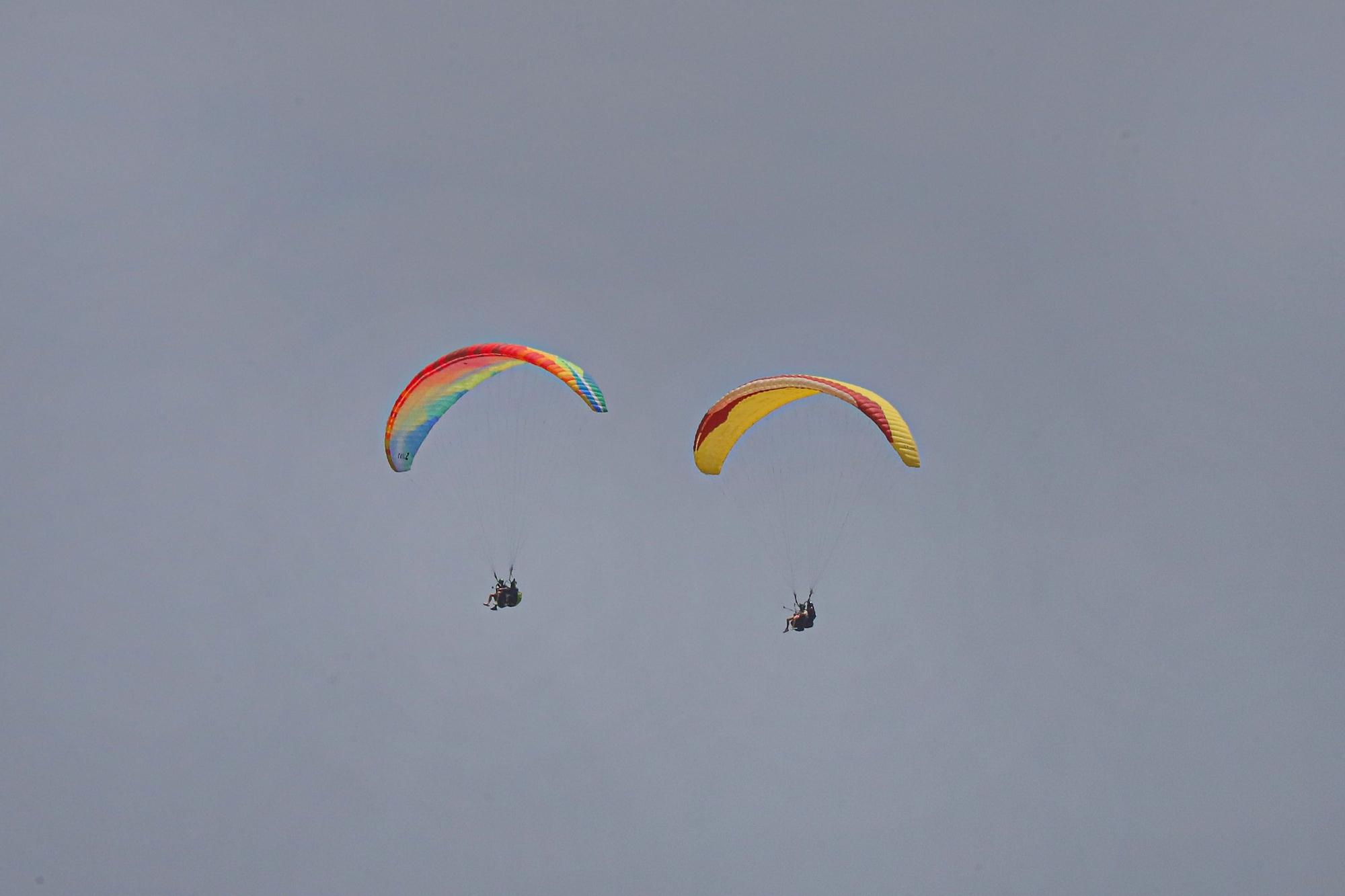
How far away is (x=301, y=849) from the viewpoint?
382ft

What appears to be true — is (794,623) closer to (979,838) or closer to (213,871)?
(213,871)

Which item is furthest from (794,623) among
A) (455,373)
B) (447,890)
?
(447,890)

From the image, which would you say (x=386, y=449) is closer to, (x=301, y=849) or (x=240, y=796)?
(x=301, y=849)

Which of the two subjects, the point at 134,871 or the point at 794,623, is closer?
the point at 794,623

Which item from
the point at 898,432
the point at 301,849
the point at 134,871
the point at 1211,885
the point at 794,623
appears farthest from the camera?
the point at 1211,885

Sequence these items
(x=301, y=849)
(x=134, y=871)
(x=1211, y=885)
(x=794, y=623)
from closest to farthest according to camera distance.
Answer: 1. (x=794, y=623)
2. (x=134, y=871)
3. (x=301, y=849)
4. (x=1211, y=885)

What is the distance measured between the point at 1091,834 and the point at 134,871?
85.1 metres

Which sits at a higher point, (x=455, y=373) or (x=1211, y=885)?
(x=1211, y=885)

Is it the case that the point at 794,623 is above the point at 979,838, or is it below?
below

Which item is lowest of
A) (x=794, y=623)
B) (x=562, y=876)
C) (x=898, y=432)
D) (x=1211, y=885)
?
(x=794, y=623)

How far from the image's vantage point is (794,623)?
102 feet

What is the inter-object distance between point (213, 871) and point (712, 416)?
97.1m

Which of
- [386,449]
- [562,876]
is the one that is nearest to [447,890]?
[562,876]

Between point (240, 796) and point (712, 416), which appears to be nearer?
point (712, 416)
